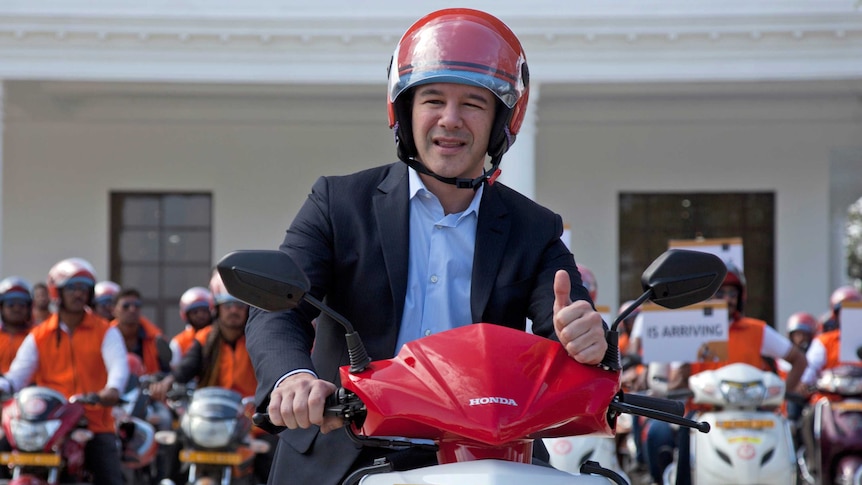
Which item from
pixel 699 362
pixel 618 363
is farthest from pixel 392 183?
pixel 699 362

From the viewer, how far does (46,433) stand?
775cm

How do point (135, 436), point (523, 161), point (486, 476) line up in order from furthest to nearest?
point (523, 161) → point (135, 436) → point (486, 476)

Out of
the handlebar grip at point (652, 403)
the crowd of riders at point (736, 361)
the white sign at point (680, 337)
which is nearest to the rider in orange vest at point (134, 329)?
the crowd of riders at point (736, 361)

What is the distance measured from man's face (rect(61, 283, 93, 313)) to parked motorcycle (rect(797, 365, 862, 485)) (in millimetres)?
5072

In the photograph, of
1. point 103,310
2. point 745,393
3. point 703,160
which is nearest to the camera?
point 745,393

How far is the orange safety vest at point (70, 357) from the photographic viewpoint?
8539 mm

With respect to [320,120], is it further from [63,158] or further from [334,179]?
[334,179]

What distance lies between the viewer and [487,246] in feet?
8.74

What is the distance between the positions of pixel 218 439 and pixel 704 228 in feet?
36.3

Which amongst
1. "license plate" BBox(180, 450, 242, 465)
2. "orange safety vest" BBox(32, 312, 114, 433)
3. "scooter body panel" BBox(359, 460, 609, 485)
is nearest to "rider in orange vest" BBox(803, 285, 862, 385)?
"license plate" BBox(180, 450, 242, 465)

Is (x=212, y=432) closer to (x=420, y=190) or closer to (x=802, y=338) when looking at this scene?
(x=420, y=190)

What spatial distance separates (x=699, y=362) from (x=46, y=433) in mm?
4218

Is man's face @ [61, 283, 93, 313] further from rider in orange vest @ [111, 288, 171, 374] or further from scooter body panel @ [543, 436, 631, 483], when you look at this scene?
rider in orange vest @ [111, 288, 171, 374]

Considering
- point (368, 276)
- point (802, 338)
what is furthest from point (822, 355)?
point (368, 276)
